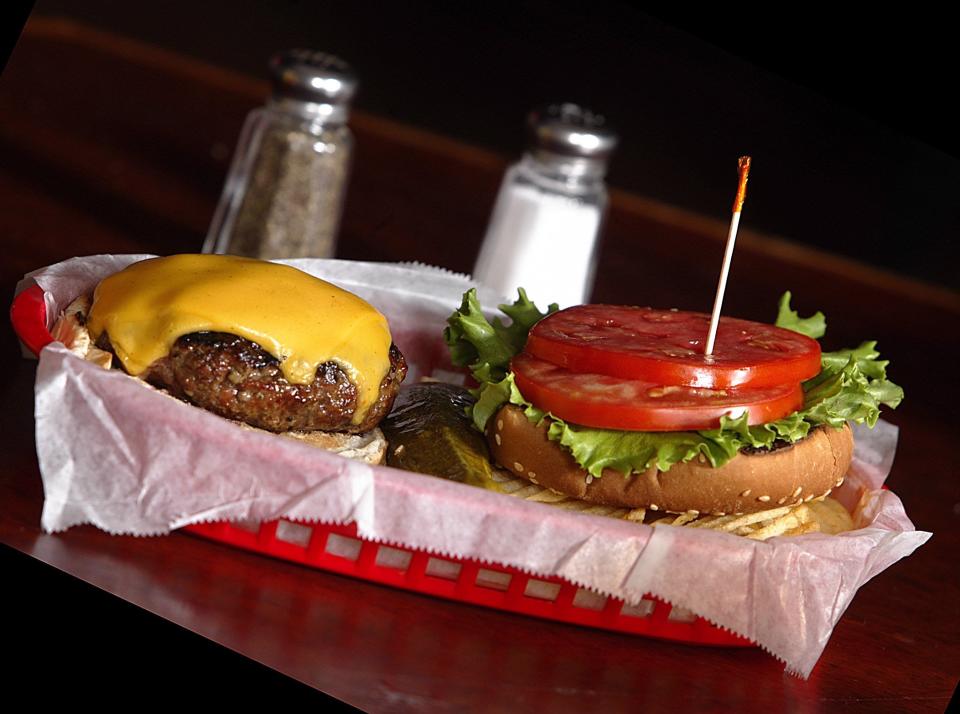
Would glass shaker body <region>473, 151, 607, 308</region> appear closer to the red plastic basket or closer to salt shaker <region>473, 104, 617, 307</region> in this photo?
salt shaker <region>473, 104, 617, 307</region>

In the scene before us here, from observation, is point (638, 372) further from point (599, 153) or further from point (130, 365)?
point (599, 153)

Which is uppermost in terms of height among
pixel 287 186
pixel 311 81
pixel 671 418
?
pixel 311 81

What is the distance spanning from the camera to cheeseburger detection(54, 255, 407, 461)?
1.56m

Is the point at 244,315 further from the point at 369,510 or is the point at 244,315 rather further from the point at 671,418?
the point at 671,418

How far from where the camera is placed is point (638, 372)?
1.62 meters

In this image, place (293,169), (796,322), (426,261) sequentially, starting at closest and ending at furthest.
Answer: (796,322) < (293,169) < (426,261)

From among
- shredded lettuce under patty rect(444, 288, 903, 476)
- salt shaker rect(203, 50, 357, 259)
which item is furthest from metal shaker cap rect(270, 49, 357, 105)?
shredded lettuce under patty rect(444, 288, 903, 476)

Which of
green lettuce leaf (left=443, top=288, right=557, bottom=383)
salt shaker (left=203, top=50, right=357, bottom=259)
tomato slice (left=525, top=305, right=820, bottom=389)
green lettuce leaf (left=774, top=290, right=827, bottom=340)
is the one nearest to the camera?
tomato slice (left=525, top=305, right=820, bottom=389)

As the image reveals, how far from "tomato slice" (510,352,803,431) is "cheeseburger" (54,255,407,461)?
0.25m

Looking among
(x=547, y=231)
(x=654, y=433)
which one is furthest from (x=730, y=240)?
(x=547, y=231)

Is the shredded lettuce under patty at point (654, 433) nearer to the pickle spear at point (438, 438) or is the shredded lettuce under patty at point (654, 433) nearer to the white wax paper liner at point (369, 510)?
the pickle spear at point (438, 438)

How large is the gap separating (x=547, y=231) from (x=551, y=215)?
0.13ft

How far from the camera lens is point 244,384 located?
1.56 metres

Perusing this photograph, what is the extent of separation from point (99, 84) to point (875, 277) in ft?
10.6
